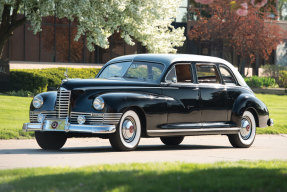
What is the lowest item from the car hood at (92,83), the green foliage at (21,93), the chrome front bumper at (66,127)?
the green foliage at (21,93)

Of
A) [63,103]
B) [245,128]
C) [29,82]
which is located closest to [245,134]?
[245,128]

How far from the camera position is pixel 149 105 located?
12.2 m

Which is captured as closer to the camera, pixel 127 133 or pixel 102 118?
pixel 102 118

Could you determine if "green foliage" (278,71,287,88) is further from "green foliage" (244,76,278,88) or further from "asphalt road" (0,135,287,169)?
"asphalt road" (0,135,287,169)

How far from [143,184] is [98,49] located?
36.7 meters

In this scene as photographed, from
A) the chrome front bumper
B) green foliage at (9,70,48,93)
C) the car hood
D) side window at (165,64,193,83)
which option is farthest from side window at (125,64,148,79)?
green foliage at (9,70,48,93)

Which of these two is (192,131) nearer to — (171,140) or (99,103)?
(171,140)

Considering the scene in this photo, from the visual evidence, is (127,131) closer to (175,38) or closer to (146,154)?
(146,154)

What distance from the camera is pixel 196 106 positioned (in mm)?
13227

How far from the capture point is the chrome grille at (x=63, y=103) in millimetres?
11895

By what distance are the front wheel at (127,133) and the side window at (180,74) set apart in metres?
1.32

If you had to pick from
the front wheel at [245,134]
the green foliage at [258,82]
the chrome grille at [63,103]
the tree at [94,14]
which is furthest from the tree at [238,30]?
the chrome grille at [63,103]

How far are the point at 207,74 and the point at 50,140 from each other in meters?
3.58

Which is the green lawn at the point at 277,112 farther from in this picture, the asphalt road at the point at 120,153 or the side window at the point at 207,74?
the side window at the point at 207,74
